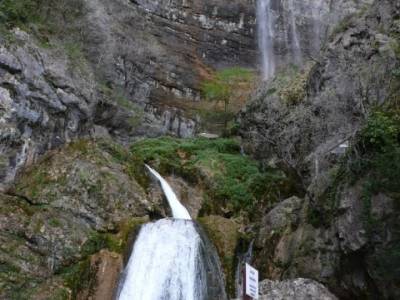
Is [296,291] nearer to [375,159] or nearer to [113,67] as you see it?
[375,159]

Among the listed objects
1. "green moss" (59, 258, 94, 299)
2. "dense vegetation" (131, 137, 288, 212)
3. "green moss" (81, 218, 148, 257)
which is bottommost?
"green moss" (59, 258, 94, 299)

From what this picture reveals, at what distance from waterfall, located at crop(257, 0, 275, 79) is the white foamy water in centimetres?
2562

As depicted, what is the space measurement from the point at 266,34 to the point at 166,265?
100ft

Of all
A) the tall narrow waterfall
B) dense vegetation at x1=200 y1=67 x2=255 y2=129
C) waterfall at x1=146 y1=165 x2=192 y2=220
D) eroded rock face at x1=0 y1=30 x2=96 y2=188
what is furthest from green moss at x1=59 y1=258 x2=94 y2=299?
dense vegetation at x1=200 y1=67 x2=255 y2=129

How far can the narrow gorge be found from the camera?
11922 millimetres

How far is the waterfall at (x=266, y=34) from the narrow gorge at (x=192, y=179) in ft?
45.5

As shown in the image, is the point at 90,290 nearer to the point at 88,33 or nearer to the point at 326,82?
the point at 326,82

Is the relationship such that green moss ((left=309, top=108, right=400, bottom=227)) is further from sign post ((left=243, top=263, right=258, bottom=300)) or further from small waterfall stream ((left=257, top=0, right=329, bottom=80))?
small waterfall stream ((left=257, top=0, right=329, bottom=80))

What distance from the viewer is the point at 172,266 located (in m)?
14.7

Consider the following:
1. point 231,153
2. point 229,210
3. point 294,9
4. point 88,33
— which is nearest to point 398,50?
point 229,210

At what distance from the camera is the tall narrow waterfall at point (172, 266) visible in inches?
553

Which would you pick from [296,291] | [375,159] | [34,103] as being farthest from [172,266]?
[34,103]

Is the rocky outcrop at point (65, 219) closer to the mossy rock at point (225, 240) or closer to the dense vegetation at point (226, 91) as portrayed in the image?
the mossy rock at point (225, 240)

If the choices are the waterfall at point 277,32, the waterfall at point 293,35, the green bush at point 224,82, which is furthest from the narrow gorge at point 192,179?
the waterfall at point 293,35
